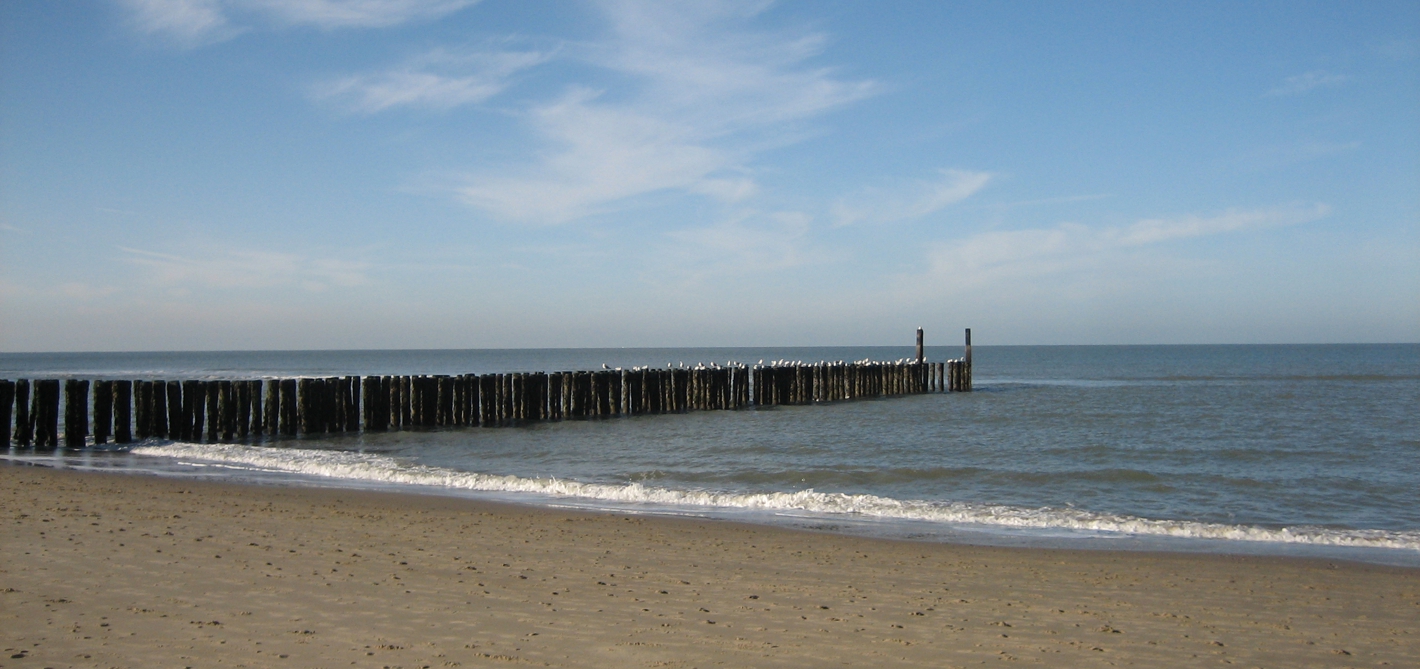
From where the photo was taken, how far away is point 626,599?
600 cm

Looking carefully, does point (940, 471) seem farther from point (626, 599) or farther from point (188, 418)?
point (188, 418)

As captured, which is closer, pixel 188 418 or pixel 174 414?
pixel 174 414

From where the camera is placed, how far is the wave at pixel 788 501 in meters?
9.34

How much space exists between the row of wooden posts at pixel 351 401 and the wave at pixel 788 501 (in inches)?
62.9

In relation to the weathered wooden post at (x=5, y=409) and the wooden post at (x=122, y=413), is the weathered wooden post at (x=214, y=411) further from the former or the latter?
the weathered wooden post at (x=5, y=409)

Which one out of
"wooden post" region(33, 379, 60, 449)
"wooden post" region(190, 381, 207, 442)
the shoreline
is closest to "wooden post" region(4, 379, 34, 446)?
"wooden post" region(33, 379, 60, 449)

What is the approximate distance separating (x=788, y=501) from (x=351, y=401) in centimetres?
1185

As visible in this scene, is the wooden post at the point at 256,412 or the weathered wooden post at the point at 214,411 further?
the wooden post at the point at 256,412

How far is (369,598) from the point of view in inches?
231

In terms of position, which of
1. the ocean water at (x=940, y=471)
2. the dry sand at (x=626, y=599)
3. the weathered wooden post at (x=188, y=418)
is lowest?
the ocean water at (x=940, y=471)

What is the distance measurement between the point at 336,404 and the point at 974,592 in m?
15.9

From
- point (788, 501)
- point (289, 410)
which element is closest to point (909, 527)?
point (788, 501)

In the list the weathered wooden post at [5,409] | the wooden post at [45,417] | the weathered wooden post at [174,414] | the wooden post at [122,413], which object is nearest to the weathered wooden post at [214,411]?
the weathered wooden post at [174,414]

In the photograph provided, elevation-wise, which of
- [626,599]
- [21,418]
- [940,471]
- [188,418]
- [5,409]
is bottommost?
[940,471]
